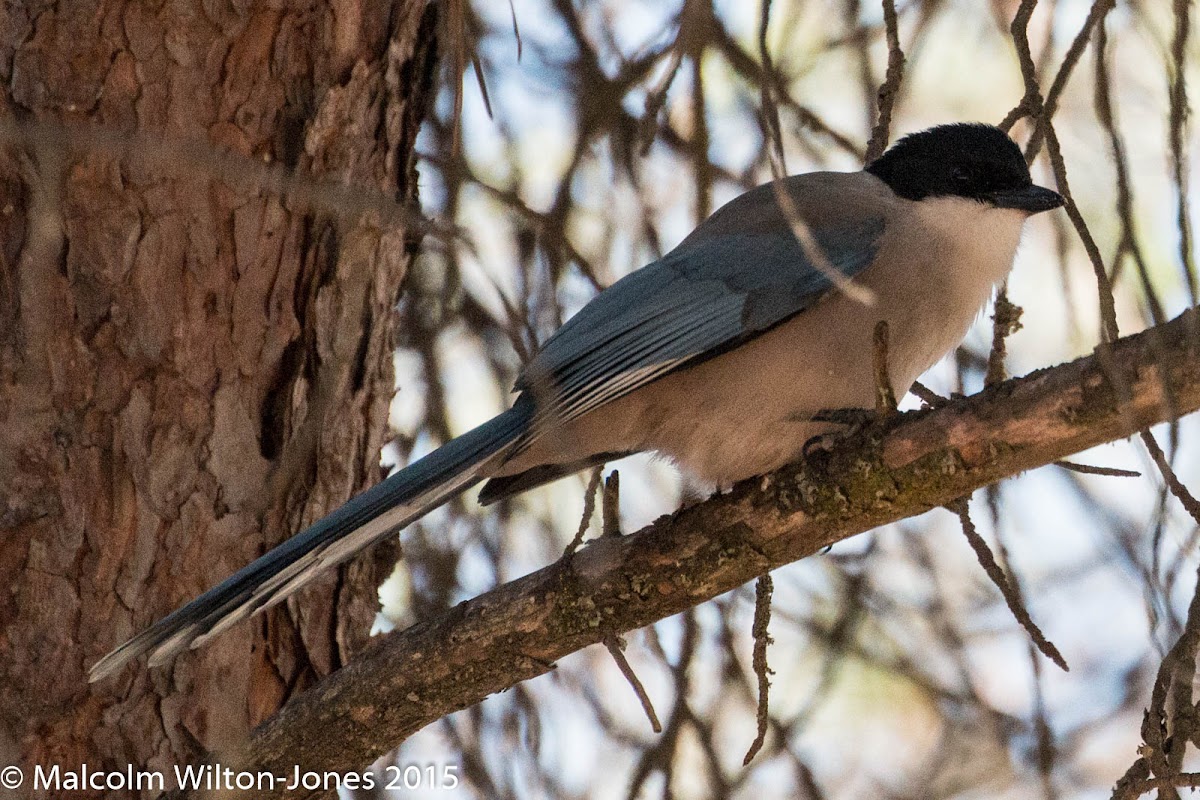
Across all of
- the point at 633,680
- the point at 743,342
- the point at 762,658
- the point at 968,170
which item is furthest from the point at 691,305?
the point at 633,680

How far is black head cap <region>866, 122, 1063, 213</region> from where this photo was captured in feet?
11.5

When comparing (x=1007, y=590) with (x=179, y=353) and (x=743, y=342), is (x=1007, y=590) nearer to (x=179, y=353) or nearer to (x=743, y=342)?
(x=743, y=342)

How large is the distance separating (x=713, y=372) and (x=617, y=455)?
384mm

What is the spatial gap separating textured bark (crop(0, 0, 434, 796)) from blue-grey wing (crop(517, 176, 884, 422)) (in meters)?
0.47

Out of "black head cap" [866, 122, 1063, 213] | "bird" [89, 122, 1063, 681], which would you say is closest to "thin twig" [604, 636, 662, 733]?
"bird" [89, 122, 1063, 681]

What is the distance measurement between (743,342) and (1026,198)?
2.90ft

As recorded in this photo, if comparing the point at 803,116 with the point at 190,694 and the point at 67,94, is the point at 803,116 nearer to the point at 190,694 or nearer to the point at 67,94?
the point at 67,94

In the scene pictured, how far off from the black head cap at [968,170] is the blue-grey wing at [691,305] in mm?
283

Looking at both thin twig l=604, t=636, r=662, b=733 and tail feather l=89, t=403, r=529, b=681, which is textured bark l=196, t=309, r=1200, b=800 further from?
tail feather l=89, t=403, r=529, b=681

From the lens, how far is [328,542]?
266 centimetres

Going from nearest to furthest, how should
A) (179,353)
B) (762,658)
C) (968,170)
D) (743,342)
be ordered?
(762,658) < (179,353) < (743,342) < (968,170)

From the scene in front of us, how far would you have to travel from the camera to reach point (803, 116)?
3.23 m

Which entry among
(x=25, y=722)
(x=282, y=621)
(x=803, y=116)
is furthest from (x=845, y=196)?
(x=25, y=722)

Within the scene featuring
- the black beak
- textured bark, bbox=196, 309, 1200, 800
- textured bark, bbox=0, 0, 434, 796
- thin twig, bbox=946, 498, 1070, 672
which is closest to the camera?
thin twig, bbox=946, 498, 1070, 672
